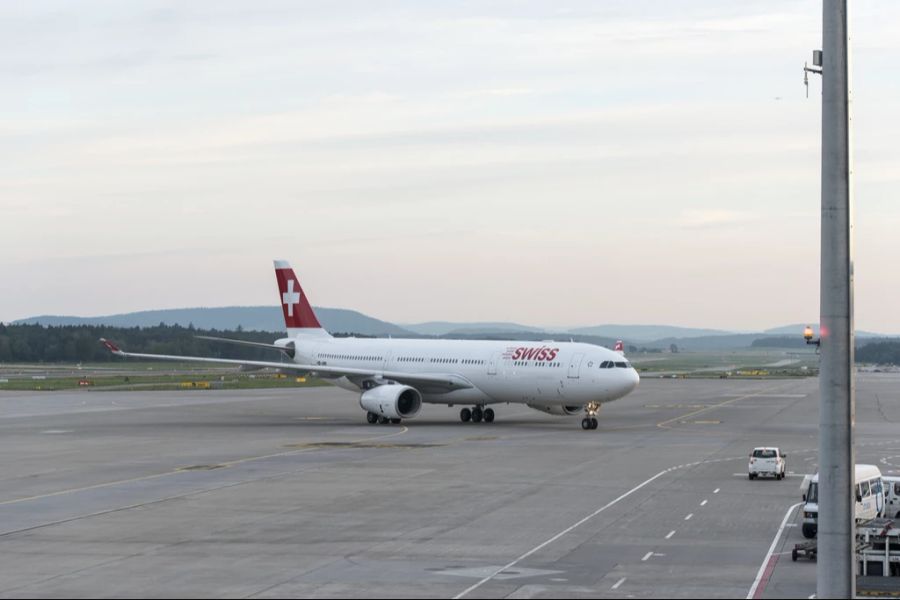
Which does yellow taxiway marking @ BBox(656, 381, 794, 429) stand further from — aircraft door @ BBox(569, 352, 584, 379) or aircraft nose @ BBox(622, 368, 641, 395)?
aircraft door @ BBox(569, 352, 584, 379)

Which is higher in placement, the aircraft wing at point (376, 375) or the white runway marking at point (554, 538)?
the aircraft wing at point (376, 375)

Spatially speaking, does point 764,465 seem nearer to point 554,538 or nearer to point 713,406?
point 554,538

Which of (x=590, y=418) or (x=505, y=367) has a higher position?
(x=505, y=367)

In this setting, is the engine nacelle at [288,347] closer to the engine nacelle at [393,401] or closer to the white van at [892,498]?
the engine nacelle at [393,401]

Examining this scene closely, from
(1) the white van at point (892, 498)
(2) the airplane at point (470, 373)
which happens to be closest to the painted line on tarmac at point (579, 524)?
(1) the white van at point (892, 498)

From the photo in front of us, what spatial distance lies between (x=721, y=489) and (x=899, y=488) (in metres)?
7.04

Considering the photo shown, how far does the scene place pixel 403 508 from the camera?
129ft

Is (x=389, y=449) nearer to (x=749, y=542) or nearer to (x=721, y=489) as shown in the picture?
(x=721, y=489)

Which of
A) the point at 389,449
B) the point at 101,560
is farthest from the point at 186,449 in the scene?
the point at 101,560

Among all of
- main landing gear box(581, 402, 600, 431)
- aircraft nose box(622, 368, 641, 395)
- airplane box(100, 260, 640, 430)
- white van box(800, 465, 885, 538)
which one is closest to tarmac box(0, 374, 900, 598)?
main landing gear box(581, 402, 600, 431)

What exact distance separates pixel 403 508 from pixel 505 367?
111ft

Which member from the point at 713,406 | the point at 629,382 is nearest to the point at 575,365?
the point at 629,382

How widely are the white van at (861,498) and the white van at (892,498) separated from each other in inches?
56.5

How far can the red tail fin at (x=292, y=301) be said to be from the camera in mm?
89000
